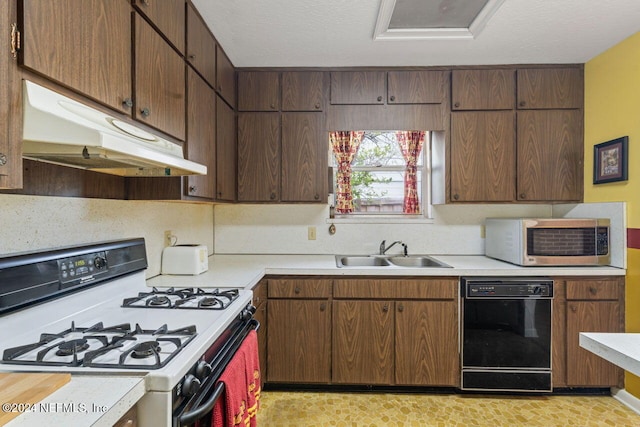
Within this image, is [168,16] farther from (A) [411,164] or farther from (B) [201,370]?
(A) [411,164]

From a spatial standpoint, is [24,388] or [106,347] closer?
[24,388]

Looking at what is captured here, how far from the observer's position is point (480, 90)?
249 cm

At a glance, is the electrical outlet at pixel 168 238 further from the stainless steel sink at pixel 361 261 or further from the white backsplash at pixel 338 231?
the stainless steel sink at pixel 361 261

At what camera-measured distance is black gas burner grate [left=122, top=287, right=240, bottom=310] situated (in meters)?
1.38

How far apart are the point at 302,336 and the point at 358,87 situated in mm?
1912

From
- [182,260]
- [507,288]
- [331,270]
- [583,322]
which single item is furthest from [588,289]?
[182,260]

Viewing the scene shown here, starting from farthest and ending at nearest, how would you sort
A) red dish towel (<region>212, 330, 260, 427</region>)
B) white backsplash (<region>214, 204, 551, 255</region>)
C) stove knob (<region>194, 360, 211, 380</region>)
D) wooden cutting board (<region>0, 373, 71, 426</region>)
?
white backsplash (<region>214, 204, 551, 255</region>), red dish towel (<region>212, 330, 260, 427</region>), stove knob (<region>194, 360, 211, 380</region>), wooden cutting board (<region>0, 373, 71, 426</region>)

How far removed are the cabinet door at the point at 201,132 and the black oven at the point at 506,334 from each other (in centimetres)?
178

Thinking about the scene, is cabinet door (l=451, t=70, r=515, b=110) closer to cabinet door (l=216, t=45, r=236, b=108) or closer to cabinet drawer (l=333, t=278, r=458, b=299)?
cabinet drawer (l=333, t=278, r=458, b=299)

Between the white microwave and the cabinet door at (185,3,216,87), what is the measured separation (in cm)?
228

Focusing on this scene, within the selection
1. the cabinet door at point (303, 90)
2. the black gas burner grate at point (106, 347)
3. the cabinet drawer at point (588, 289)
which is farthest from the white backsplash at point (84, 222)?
the cabinet drawer at point (588, 289)

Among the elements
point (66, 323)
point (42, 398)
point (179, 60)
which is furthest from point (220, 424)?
point (179, 60)

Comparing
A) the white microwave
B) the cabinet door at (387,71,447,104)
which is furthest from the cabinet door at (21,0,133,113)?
the white microwave

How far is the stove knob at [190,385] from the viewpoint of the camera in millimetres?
870
